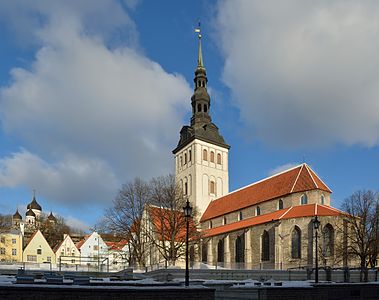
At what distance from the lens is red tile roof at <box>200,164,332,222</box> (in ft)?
173

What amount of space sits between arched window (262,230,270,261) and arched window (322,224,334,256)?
6913mm

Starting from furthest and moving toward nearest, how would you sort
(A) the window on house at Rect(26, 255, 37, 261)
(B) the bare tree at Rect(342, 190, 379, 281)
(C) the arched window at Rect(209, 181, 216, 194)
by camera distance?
1. (C) the arched window at Rect(209, 181, 216, 194)
2. (A) the window on house at Rect(26, 255, 37, 261)
3. (B) the bare tree at Rect(342, 190, 379, 281)

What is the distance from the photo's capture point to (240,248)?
55656 millimetres

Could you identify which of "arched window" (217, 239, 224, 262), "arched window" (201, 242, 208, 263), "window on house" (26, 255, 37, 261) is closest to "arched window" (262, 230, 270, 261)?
"arched window" (217, 239, 224, 262)

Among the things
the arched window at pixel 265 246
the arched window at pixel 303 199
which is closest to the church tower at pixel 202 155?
the arched window at pixel 265 246

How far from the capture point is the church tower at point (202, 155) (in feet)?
226

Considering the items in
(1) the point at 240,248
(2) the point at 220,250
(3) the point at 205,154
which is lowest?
(2) the point at 220,250

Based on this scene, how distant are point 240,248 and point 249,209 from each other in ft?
20.6

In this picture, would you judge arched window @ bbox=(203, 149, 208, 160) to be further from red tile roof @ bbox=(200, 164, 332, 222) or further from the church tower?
red tile roof @ bbox=(200, 164, 332, 222)

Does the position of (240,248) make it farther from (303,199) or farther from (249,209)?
(303,199)

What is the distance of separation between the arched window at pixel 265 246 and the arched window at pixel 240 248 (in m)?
3.41

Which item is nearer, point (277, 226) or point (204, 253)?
point (277, 226)


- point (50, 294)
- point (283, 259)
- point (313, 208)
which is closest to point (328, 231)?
point (313, 208)

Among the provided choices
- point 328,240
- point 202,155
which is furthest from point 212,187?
point 328,240
